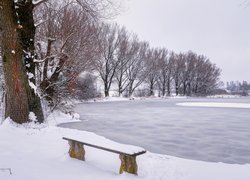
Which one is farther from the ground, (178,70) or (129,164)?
(178,70)

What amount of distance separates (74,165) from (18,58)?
452 cm

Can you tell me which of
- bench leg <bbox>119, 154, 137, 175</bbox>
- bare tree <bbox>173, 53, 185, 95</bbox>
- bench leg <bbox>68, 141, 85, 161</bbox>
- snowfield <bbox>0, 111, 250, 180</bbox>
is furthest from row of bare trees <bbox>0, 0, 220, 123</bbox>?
bare tree <bbox>173, 53, 185, 95</bbox>

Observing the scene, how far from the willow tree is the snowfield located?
1197 millimetres

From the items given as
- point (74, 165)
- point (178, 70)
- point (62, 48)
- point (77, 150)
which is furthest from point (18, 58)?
point (178, 70)

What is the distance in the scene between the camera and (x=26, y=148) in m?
6.22

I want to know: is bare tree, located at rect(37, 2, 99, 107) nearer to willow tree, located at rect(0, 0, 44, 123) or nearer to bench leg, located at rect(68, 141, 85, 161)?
willow tree, located at rect(0, 0, 44, 123)

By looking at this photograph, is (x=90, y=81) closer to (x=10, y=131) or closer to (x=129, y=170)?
(x=10, y=131)

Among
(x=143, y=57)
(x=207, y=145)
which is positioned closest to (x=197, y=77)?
(x=143, y=57)

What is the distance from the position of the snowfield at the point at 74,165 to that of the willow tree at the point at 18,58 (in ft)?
3.93

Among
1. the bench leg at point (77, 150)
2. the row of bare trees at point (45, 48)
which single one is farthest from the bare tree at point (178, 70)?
the bench leg at point (77, 150)

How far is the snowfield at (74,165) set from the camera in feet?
15.7

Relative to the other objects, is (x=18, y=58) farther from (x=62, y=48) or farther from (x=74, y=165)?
(x=62, y=48)

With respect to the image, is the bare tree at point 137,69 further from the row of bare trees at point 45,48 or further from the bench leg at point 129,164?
the bench leg at point 129,164

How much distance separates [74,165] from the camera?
17.6 feet
